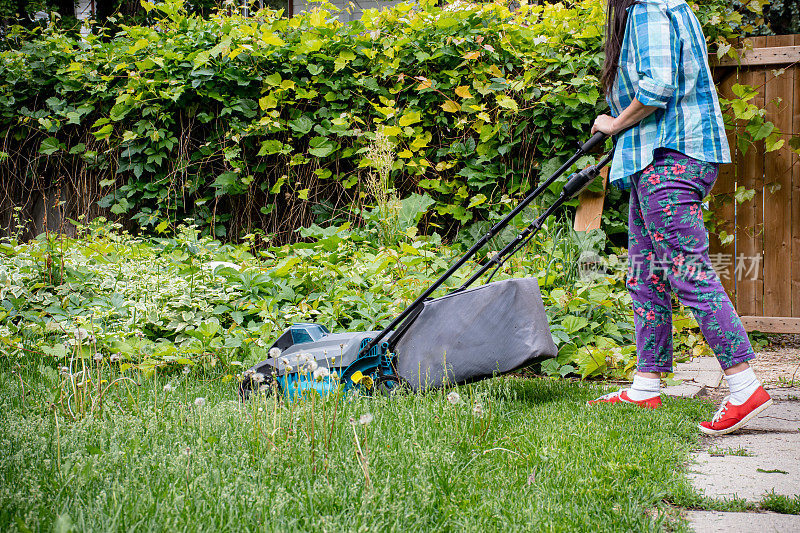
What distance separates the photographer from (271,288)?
4.10 m

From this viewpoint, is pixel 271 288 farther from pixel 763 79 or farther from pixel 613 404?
pixel 763 79

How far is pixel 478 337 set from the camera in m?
2.59

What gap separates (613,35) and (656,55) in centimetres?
28

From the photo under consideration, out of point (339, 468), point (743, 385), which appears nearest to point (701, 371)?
point (743, 385)

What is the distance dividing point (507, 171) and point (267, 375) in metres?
2.99

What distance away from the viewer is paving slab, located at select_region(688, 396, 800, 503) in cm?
183

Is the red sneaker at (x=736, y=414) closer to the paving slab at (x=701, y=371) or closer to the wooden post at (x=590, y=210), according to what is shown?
the paving slab at (x=701, y=371)

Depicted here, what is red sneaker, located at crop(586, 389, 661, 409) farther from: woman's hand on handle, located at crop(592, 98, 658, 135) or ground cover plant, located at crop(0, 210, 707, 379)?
woman's hand on handle, located at crop(592, 98, 658, 135)

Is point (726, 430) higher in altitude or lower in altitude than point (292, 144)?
lower

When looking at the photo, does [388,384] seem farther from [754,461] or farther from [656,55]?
[656,55]

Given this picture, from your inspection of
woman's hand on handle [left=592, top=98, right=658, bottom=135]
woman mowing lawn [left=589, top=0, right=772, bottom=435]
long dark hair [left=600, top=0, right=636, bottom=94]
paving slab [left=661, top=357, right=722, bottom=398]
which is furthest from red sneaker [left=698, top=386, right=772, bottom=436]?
long dark hair [left=600, top=0, right=636, bottom=94]

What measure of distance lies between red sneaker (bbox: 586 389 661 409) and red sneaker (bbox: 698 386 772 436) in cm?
31

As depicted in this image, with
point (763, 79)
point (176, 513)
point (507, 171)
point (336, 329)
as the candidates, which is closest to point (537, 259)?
point (507, 171)

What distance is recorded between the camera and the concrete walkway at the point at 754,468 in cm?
159
